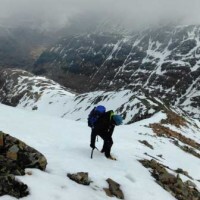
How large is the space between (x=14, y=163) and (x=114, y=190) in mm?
4010

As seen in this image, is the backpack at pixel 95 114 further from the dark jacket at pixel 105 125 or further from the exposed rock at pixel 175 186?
the exposed rock at pixel 175 186

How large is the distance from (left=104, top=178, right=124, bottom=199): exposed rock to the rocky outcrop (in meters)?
2.62

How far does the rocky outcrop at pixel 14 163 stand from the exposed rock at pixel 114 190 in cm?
262

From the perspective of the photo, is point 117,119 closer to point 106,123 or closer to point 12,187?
point 106,123

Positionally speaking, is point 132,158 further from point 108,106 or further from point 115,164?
point 108,106

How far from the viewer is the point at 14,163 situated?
553 inches

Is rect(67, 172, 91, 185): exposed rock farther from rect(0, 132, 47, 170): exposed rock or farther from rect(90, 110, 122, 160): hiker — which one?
rect(90, 110, 122, 160): hiker

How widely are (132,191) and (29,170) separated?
4.26 m

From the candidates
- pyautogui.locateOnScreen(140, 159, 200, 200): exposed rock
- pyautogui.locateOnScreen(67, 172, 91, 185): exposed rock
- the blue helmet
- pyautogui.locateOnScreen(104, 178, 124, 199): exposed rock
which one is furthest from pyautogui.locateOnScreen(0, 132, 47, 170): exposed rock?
pyautogui.locateOnScreen(140, 159, 200, 200): exposed rock

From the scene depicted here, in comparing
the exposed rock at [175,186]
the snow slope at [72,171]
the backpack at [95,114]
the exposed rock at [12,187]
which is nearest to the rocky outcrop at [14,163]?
the exposed rock at [12,187]

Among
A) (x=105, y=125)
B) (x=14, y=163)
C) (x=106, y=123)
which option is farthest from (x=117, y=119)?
(x=14, y=163)

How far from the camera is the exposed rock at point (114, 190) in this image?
15.2m

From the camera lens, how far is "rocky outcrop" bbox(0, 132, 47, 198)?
41.0 feet

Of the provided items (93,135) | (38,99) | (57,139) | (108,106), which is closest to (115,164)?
(93,135)
